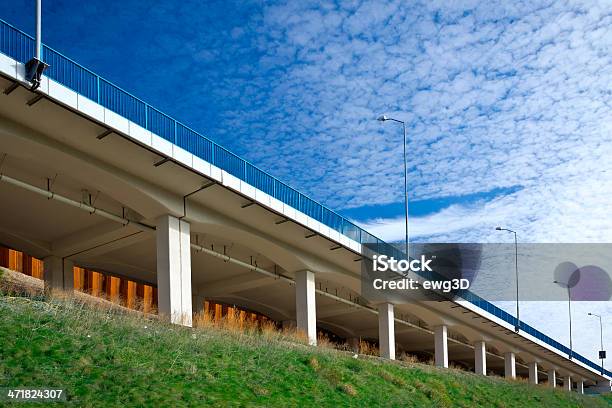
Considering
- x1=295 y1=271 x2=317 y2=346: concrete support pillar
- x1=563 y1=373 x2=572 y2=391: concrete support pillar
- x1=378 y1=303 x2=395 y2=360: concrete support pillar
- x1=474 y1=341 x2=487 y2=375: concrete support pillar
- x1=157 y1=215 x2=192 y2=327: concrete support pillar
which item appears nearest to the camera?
x1=157 y1=215 x2=192 y2=327: concrete support pillar

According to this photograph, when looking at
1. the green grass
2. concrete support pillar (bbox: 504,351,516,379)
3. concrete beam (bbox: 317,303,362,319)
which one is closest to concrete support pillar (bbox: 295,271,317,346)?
the green grass

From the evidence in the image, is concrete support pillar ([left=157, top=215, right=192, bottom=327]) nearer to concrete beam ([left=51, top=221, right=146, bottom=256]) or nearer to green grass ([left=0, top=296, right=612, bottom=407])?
concrete beam ([left=51, top=221, right=146, bottom=256])

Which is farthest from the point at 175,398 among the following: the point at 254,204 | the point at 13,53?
the point at 254,204

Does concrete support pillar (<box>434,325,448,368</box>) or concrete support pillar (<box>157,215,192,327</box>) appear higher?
concrete support pillar (<box>157,215,192,327</box>)

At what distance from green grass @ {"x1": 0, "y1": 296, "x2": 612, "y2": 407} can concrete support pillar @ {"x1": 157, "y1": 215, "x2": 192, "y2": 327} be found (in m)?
4.29

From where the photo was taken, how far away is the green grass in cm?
1430

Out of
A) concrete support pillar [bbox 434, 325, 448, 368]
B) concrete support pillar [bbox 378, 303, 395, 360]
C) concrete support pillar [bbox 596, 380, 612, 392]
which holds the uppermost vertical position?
concrete support pillar [bbox 378, 303, 395, 360]

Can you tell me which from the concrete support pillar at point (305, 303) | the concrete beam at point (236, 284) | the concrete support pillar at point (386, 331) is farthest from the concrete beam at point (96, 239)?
the concrete support pillar at point (386, 331)

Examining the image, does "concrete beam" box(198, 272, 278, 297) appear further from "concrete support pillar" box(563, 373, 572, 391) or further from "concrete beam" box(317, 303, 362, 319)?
"concrete support pillar" box(563, 373, 572, 391)

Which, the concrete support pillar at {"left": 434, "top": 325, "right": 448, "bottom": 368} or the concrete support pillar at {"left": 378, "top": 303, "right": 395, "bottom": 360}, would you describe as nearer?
the concrete support pillar at {"left": 378, "top": 303, "right": 395, "bottom": 360}

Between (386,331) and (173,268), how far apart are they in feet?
74.4

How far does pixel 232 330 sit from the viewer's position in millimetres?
24125

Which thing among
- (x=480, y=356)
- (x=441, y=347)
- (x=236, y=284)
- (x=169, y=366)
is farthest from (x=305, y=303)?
(x=480, y=356)

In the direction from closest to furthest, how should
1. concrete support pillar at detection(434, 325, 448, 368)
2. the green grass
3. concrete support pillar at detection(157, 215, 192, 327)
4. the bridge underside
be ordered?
the green grass → the bridge underside → concrete support pillar at detection(157, 215, 192, 327) → concrete support pillar at detection(434, 325, 448, 368)
